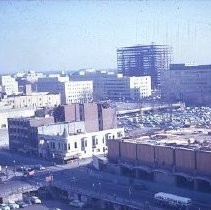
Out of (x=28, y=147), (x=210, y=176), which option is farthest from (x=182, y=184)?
(x=28, y=147)

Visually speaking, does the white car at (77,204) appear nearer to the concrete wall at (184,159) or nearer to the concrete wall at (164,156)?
the concrete wall at (164,156)

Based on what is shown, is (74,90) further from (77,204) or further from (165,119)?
(77,204)

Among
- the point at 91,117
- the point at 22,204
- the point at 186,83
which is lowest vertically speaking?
the point at 22,204

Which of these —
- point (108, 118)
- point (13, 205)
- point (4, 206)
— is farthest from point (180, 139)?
point (108, 118)

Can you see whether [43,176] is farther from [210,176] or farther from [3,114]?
[3,114]

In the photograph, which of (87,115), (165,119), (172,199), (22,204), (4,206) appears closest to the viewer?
(172,199)

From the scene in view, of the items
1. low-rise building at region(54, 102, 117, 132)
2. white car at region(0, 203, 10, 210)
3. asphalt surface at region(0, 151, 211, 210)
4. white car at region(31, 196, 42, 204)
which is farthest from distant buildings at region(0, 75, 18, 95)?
white car at region(0, 203, 10, 210)
